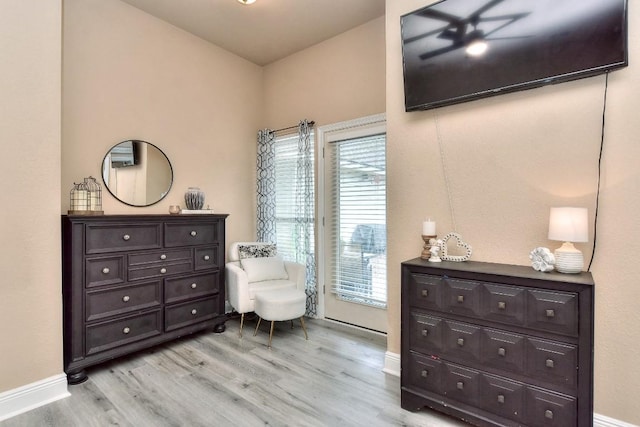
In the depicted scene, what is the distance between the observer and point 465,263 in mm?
2127

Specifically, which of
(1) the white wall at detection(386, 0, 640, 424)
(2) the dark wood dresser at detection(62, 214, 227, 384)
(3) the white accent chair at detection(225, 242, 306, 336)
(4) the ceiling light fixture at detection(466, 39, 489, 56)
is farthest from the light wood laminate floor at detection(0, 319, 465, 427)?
(4) the ceiling light fixture at detection(466, 39, 489, 56)

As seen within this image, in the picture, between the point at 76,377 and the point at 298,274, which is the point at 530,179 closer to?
the point at 298,274

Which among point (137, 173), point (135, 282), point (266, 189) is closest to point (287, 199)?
point (266, 189)

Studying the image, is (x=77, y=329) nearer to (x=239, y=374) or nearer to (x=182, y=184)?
(x=239, y=374)

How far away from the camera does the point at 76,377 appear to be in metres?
2.37

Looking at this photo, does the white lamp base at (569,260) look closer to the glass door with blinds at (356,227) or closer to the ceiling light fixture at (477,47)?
the ceiling light fixture at (477,47)

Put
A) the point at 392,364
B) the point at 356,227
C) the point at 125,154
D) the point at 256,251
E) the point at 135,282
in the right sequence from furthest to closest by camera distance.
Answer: the point at 256,251 < the point at 356,227 < the point at 125,154 < the point at 135,282 < the point at 392,364

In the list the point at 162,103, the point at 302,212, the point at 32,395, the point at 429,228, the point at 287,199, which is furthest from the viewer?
the point at 287,199

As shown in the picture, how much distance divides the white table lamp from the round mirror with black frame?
335 centimetres

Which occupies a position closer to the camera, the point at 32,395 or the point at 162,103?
the point at 32,395

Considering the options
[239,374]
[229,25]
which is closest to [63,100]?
[229,25]

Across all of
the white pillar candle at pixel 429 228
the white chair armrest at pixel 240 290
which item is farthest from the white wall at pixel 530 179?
the white chair armrest at pixel 240 290

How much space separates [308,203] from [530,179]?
2.29 m

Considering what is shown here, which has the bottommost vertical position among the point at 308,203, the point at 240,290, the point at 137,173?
the point at 240,290
